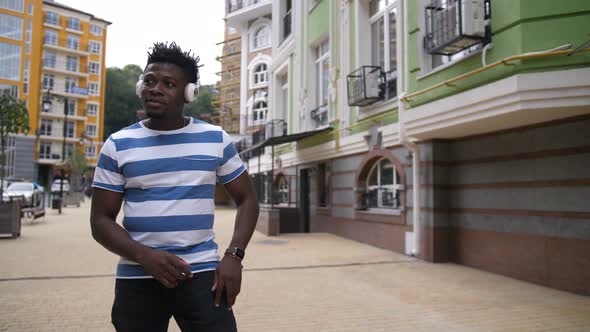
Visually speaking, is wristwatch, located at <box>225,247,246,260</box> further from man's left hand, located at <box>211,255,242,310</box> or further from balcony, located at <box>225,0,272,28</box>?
balcony, located at <box>225,0,272,28</box>

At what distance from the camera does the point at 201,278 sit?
1.98 m

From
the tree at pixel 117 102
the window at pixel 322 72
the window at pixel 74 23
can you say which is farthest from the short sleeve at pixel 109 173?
the tree at pixel 117 102

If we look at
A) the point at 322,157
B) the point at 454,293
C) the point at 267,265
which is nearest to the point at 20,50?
the point at 322,157

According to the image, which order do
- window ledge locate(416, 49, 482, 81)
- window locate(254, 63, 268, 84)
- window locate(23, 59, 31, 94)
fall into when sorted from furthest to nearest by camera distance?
1. window locate(23, 59, 31, 94)
2. window locate(254, 63, 268, 84)
3. window ledge locate(416, 49, 482, 81)

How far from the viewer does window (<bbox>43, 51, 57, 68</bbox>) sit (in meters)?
61.0

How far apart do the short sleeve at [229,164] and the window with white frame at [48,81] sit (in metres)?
66.7

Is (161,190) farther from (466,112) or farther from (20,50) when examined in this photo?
(20,50)

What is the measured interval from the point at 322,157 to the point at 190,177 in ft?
40.1

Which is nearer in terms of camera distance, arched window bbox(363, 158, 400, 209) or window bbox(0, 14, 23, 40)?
arched window bbox(363, 158, 400, 209)

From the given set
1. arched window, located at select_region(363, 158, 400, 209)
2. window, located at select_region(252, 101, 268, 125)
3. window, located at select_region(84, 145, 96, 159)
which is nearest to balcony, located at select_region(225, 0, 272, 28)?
window, located at select_region(252, 101, 268, 125)

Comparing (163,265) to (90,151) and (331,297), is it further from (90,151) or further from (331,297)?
(90,151)

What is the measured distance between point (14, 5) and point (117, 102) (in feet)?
80.9

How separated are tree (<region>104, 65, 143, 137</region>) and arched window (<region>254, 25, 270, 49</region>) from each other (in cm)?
3945

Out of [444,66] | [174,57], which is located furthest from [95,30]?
[174,57]
